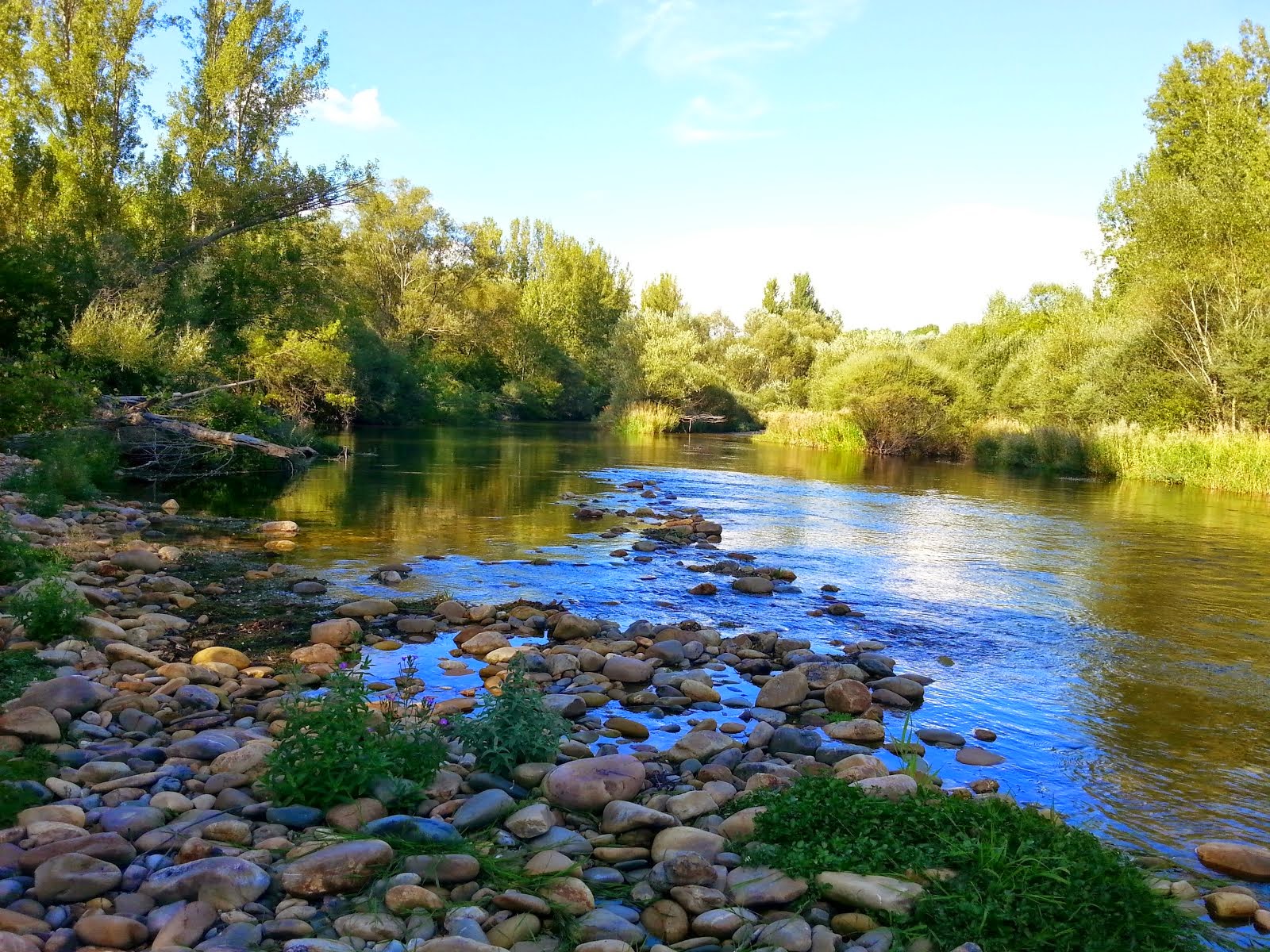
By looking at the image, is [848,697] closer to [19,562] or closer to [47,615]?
[47,615]

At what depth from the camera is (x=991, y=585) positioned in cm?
1294

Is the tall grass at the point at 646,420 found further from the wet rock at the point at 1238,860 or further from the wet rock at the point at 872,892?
the wet rock at the point at 872,892

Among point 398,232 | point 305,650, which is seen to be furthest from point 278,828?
point 398,232

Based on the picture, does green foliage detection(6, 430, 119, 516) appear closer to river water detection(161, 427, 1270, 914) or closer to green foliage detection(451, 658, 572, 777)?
river water detection(161, 427, 1270, 914)

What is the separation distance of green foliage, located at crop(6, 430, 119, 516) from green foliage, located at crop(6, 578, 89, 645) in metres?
7.07

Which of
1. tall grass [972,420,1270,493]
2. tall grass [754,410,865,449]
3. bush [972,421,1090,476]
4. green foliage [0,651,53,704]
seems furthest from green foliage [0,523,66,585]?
tall grass [754,410,865,449]

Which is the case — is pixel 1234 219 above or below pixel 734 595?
above

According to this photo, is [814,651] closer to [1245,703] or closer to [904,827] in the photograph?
[1245,703]

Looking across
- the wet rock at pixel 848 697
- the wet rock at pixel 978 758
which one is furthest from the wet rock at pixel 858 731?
the wet rock at pixel 978 758

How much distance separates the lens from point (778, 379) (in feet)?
237

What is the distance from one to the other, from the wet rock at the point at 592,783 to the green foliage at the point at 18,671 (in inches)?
133

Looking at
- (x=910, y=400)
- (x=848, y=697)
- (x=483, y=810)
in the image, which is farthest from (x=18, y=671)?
(x=910, y=400)

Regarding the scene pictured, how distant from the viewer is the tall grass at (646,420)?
54.1 m

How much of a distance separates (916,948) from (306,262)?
122 ft
